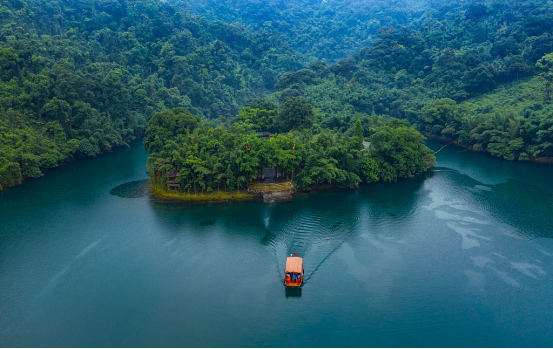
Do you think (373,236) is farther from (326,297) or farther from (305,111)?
(305,111)

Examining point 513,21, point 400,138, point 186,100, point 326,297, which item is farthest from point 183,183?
point 513,21

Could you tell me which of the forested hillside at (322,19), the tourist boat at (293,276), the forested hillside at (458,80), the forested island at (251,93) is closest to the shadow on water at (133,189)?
the forested island at (251,93)

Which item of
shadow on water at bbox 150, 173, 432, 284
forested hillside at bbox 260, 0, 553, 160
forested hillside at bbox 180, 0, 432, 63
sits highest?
forested hillside at bbox 180, 0, 432, 63

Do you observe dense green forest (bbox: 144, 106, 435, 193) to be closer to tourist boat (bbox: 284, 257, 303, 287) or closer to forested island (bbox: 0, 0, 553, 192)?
forested island (bbox: 0, 0, 553, 192)

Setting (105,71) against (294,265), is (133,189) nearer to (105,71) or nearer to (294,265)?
(294,265)

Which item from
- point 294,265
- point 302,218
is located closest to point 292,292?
point 294,265

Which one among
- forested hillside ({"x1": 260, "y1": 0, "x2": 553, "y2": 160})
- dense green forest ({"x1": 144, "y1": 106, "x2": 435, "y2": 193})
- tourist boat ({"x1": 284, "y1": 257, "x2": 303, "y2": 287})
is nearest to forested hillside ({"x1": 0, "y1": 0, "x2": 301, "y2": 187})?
dense green forest ({"x1": 144, "y1": 106, "x2": 435, "y2": 193})

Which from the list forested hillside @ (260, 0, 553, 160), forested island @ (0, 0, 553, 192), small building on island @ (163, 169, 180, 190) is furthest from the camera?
forested hillside @ (260, 0, 553, 160)
